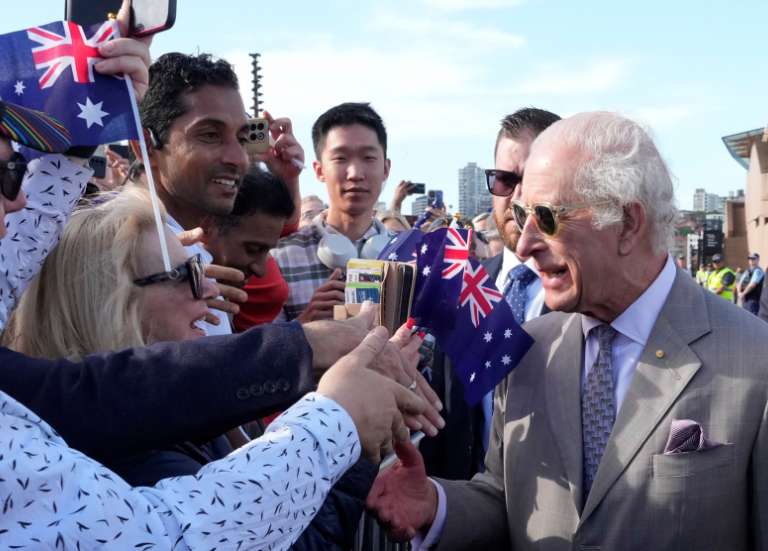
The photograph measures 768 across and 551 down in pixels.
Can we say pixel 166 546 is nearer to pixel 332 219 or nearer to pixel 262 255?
pixel 262 255

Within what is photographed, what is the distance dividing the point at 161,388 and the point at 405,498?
3.63 feet

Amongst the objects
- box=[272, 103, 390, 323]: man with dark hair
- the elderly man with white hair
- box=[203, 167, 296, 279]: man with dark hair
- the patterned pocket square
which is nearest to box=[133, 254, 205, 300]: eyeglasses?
the elderly man with white hair

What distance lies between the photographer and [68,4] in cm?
275

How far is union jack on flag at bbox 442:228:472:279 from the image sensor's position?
275 cm

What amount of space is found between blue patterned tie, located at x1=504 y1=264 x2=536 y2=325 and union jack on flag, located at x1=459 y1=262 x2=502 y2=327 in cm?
121

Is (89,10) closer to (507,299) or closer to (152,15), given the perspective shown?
(152,15)

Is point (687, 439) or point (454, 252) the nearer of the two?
point (687, 439)

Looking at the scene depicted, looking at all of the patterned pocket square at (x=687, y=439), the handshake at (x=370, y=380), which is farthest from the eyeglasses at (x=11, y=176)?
the patterned pocket square at (x=687, y=439)

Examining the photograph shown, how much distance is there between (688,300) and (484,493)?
91 centimetres

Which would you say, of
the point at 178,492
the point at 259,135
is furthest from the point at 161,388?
the point at 259,135

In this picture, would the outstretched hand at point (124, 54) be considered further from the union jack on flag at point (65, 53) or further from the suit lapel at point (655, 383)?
the suit lapel at point (655, 383)

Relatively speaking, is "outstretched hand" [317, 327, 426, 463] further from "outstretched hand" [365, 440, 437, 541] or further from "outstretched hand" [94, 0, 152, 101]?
"outstretched hand" [94, 0, 152, 101]

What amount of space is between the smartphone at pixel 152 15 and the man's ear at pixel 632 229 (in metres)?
1.45

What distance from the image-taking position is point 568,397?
2586 mm
